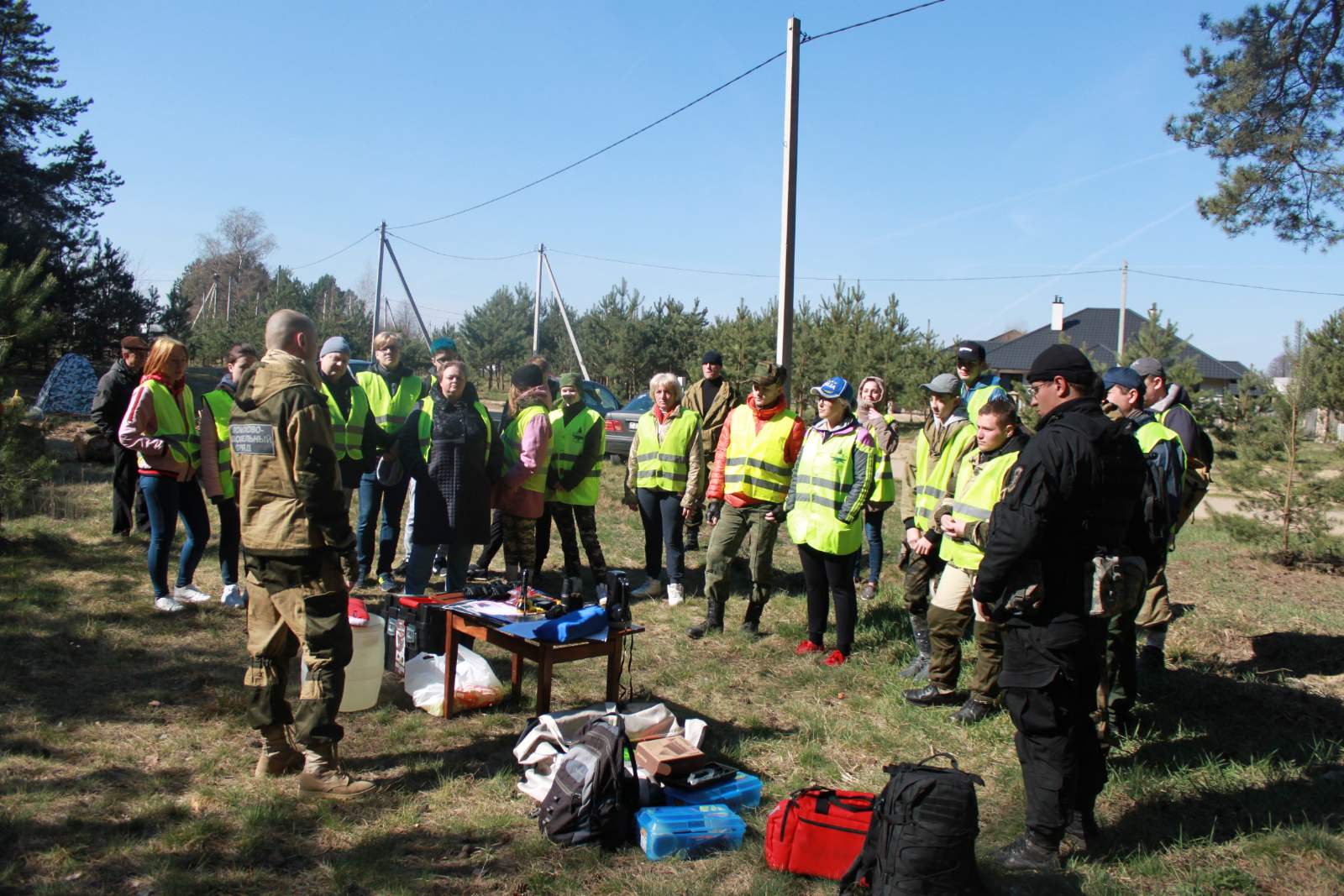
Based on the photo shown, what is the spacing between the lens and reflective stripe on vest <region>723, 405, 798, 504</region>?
645 cm

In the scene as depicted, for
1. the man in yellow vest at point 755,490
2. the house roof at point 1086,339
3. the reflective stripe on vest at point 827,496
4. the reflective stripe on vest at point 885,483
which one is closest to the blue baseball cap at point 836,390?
the reflective stripe on vest at point 827,496

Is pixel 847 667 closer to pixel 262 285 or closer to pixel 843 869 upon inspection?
pixel 843 869

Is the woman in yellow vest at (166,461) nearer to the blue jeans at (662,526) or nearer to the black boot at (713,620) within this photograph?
the blue jeans at (662,526)

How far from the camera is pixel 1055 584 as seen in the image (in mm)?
3477

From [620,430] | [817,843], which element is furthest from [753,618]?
[620,430]

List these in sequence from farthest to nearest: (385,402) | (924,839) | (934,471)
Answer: (385,402) → (934,471) → (924,839)

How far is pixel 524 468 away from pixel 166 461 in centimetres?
246

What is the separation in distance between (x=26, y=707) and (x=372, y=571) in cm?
326

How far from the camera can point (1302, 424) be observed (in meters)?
9.19

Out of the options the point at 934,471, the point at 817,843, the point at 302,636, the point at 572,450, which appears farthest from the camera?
the point at 572,450

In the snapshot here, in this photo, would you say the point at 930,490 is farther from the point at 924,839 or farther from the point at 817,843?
the point at 924,839

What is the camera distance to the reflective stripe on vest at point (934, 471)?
214 inches

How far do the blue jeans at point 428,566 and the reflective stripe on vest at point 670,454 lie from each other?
5.94ft

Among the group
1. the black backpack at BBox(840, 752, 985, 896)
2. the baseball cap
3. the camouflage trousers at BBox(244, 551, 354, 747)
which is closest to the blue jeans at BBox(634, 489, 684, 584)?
the baseball cap
